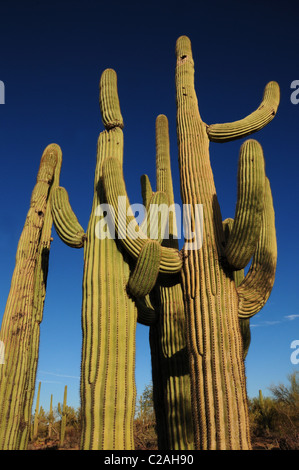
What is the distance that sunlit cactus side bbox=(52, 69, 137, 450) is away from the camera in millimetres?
4621

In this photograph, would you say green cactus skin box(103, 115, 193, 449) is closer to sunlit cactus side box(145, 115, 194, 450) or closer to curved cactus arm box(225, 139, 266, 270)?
sunlit cactus side box(145, 115, 194, 450)

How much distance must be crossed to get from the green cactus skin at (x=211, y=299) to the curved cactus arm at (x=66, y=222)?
160 centimetres

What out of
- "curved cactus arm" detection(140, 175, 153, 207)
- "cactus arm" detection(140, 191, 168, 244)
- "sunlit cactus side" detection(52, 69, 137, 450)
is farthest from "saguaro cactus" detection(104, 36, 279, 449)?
"curved cactus arm" detection(140, 175, 153, 207)

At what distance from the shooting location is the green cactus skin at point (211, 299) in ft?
15.5

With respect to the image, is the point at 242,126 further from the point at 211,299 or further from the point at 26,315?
the point at 26,315

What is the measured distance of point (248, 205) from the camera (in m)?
5.10

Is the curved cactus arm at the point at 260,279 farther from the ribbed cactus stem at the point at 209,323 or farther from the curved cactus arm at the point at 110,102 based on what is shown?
the curved cactus arm at the point at 110,102

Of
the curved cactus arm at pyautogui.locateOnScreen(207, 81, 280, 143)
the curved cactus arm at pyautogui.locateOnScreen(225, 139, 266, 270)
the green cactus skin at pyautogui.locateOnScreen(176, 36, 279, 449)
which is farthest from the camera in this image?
the curved cactus arm at pyautogui.locateOnScreen(207, 81, 280, 143)

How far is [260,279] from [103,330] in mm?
2373

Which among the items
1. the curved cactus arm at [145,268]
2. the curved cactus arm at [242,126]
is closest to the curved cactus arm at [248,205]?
the curved cactus arm at [145,268]

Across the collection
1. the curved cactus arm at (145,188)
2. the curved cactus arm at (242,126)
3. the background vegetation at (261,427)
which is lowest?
the background vegetation at (261,427)

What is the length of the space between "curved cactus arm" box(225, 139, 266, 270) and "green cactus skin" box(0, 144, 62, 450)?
4.05 m

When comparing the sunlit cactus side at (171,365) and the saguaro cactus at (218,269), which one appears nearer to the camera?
the saguaro cactus at (218,269)

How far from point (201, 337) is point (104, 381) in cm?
132
